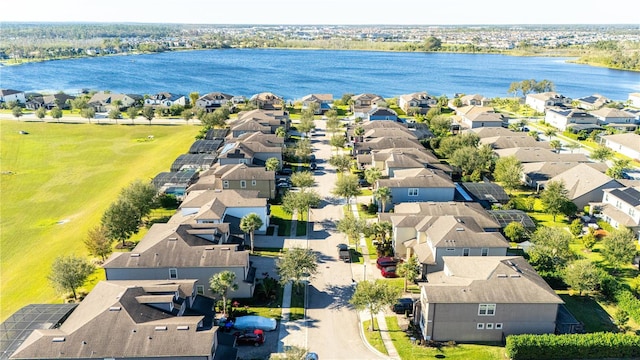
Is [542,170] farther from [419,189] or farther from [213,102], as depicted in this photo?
[213,102]

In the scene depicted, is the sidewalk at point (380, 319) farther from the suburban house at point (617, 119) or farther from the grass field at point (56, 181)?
the suburban house at point (617, 119)

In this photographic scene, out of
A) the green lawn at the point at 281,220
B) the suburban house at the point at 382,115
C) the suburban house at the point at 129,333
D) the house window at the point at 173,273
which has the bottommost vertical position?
the green lawn at the point at 281,220

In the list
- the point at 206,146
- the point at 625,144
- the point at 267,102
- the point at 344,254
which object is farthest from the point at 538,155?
the point at 267,102

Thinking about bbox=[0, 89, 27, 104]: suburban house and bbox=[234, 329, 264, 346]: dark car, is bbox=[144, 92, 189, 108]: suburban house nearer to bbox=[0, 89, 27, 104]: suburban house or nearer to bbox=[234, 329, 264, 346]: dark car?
bbox=[0, 89, 27, 104]: suburban house

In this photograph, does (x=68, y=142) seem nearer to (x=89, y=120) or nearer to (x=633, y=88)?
(x=89, y=120)

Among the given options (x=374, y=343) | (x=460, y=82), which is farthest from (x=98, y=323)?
(x=460, y=82)

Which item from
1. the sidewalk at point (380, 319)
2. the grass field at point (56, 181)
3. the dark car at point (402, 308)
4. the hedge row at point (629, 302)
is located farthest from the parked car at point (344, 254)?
the hedge row at point (629, 302)
